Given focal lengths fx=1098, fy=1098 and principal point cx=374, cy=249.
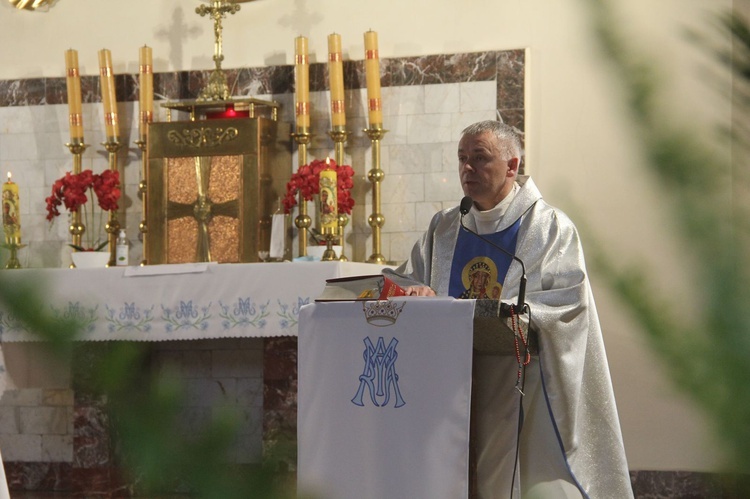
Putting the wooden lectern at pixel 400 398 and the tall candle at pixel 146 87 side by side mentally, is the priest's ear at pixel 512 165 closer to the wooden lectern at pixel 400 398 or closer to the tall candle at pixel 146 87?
the wooden lectern at pixel 400 398

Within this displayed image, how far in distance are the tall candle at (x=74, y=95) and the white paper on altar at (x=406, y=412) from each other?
404cm

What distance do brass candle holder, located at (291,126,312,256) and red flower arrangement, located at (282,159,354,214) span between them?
75 millimetres

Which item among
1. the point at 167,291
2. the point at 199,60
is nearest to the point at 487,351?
the point at 167,291

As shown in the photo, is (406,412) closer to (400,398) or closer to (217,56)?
(400,398)

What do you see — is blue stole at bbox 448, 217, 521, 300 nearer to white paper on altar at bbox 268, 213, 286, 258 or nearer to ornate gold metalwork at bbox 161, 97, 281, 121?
white paper on altar at bbox 268, 213, 286, 258

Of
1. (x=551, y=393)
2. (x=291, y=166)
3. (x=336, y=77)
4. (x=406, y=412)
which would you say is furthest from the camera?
(x=291, y=166)

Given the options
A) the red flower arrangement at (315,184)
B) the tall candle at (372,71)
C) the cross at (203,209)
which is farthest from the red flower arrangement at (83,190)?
the tall candle at (372,71)

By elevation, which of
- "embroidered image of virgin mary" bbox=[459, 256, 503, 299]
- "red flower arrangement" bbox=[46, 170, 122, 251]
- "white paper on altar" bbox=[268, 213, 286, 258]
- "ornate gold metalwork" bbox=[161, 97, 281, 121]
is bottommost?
"embroidered image of virgin mary" bbox=[459, 256, 503, 299]

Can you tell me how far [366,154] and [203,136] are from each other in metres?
1.07

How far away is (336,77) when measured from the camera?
6.87m

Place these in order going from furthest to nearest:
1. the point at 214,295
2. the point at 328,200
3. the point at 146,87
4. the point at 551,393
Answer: the point at 146,87 → the point at 328,200 → the point at 214,295 → the point at 551,393

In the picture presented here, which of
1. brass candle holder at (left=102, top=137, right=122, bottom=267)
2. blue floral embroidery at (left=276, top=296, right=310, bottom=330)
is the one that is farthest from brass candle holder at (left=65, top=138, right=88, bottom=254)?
blue floral embroidery at (left=276, top=296, right=310, bottom=330)

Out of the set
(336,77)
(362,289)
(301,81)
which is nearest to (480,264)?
(362,289)

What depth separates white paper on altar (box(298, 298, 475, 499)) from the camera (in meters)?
3.71
